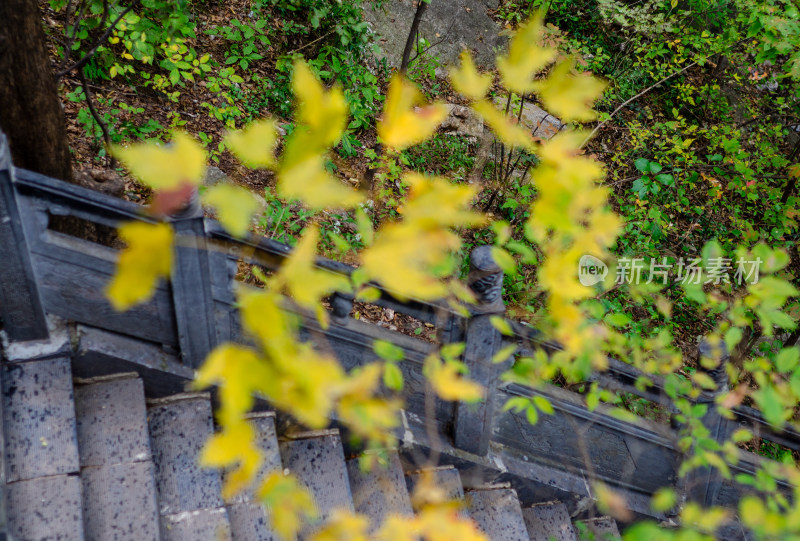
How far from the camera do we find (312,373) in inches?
36.8

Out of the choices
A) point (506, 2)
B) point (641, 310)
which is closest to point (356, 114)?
point (641, 310)

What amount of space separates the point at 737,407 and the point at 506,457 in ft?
4.65

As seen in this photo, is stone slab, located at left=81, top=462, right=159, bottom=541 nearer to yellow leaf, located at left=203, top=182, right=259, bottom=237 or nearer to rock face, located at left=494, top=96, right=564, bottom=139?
yellow leaf, located at left=203, top=182, right=259, bottom=237

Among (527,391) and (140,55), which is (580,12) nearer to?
(140,55)

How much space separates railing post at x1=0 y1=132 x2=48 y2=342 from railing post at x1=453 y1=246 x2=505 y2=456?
213 cm

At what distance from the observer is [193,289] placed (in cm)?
293

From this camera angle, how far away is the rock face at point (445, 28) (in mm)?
8812

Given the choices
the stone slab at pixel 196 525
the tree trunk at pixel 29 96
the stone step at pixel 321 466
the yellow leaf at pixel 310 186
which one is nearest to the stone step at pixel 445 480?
the stone step at pixel 321 466

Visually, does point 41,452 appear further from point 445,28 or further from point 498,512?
point 445,28

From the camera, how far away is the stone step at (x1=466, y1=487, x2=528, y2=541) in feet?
12.5

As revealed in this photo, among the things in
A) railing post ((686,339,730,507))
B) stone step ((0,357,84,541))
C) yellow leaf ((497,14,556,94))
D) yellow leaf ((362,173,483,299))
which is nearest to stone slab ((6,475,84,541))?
stone step ((0,357,84,541))

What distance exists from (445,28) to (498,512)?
827 centimetres

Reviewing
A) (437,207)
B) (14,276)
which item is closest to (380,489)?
(14,276)

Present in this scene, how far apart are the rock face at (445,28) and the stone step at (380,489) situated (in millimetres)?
6441
